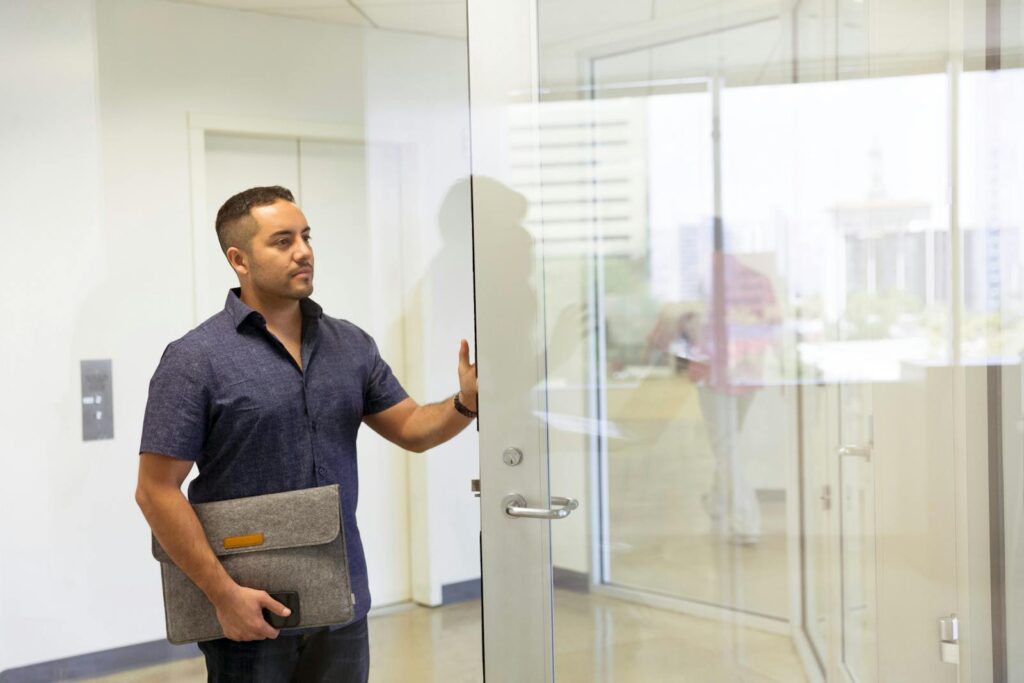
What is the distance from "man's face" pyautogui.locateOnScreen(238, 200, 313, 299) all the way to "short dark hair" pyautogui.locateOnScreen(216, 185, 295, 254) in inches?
0.9

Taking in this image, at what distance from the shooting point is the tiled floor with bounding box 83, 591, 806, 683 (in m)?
2.15

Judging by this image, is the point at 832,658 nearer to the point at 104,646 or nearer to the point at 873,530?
the point at 873,530

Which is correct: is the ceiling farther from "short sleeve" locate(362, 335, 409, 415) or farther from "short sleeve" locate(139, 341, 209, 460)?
"short sleeve" locate(139, 341, 209, 460)

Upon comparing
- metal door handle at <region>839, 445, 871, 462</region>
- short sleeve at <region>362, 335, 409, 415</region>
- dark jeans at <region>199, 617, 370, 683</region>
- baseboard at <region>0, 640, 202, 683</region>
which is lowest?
baseboard at <region>0, 640, 202, 683</region>

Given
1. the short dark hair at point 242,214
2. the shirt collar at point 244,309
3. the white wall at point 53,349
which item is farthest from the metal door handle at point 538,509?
the white wall at point 53,349

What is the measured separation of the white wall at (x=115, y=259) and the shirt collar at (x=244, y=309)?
188mm

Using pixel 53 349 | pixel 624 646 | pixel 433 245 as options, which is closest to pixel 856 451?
pixel 624 646

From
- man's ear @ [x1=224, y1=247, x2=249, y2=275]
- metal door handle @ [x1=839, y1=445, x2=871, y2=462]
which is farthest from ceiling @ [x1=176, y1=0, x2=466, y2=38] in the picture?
metal door handle @ [x1=839, y1=445, x2=871, y2=462]

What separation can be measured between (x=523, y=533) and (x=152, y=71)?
1.40 metres

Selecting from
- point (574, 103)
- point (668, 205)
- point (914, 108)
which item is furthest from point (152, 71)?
point (914, 108)

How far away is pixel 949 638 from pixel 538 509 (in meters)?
0.93

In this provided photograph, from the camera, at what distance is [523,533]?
210cm

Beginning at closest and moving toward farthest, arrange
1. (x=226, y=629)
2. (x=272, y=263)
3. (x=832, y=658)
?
(x=226, y=629), (x=272, y=263), (x=832, y=658)

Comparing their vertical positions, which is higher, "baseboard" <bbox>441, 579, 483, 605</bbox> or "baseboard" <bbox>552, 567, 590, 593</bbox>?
"baseboard" <bbox>552, 567, 590, 593</bbox>
